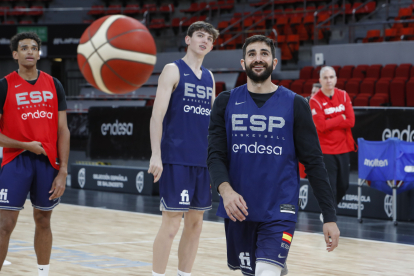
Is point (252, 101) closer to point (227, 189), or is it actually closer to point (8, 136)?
point (227, 189)

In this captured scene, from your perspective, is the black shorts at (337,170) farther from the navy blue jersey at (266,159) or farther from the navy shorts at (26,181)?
the navy blue jersey at (266,159)

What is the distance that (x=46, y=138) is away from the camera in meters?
4.00

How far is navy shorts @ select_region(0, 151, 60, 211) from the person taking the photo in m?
3.91

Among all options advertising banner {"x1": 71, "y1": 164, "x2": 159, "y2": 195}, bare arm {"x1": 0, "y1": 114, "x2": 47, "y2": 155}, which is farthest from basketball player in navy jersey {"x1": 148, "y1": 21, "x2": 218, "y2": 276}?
advertising banner {"x1": 71, "y1": 164, "x2": 159, "y2": 195}

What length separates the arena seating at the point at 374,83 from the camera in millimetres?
11477

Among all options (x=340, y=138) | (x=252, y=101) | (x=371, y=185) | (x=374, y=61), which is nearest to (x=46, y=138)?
(x=252, y=101)

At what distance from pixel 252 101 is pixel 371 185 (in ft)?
17.1

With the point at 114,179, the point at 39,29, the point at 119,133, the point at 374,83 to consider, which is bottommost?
the point at 114,179

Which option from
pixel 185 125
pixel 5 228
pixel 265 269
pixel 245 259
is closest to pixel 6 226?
pixel 5 228

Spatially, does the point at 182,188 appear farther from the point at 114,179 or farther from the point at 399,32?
the point at 399,32

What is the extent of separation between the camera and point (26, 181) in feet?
12.9

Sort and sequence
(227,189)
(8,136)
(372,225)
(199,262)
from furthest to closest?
1. (372,225)
2. (199,262)
3. (8,136)
4. (227,189)

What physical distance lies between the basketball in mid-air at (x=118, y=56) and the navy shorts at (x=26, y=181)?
12.9ft

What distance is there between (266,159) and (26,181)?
5.96 feet
